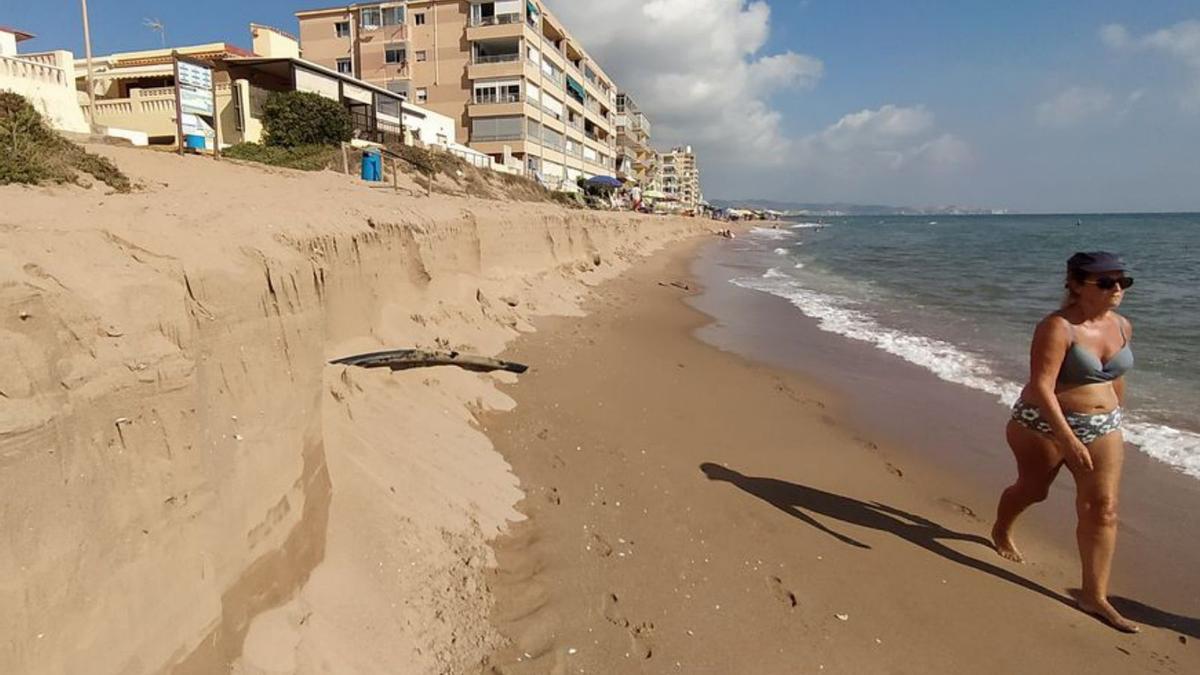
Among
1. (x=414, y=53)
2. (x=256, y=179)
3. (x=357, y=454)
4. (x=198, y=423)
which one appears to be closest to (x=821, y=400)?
(x=357, y=454)

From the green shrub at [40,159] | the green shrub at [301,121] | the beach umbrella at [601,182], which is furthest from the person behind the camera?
the beach umbrella at [601,182]

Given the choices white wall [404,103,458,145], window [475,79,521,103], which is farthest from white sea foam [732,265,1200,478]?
window [475,79,521,103]

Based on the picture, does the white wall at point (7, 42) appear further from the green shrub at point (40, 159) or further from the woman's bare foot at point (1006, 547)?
the woman's bare foot at point (1006, 547)

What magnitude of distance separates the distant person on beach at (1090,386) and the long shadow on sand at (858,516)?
69cm

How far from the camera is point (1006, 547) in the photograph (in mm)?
4598

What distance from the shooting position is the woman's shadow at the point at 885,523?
4039 mm

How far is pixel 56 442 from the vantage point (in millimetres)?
1898

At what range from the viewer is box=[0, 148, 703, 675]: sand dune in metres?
1.89

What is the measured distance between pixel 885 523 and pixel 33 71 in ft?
64.9

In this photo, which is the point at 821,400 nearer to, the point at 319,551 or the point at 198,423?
the point at 319,551

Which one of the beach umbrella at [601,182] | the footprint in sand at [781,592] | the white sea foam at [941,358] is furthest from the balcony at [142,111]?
the beach umbrella at [601,182]

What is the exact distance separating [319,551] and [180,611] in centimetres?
92

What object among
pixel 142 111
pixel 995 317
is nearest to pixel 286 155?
pixel 142 111

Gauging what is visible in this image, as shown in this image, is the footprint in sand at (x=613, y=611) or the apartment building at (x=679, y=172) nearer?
the footprint in sand at (x=613, y=611)
